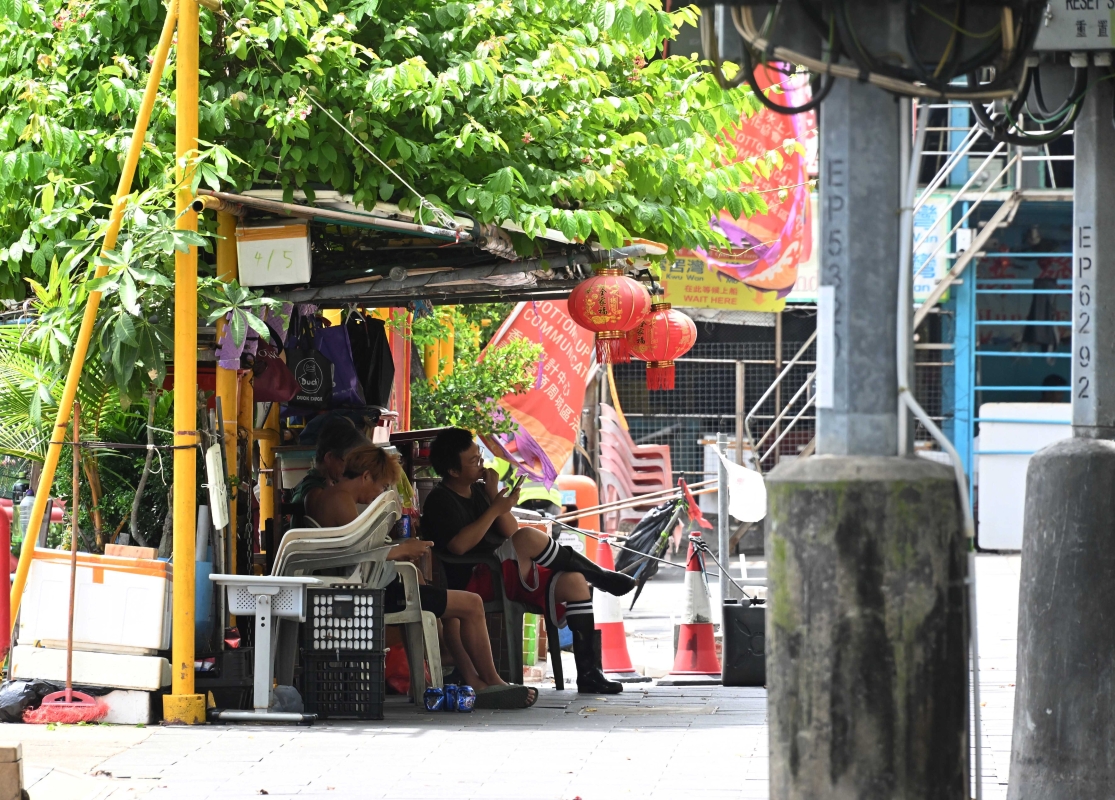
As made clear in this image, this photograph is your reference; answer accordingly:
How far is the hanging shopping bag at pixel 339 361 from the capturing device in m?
10.1

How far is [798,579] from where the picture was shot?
349 cm

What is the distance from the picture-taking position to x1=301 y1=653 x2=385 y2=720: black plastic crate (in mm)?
7906

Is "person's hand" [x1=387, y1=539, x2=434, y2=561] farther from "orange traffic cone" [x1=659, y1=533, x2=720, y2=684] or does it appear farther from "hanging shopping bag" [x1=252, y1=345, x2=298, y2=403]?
"orange traffic cone" [x1=659, y1=533, x2=720, y2=684]

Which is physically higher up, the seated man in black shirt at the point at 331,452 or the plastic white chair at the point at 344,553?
the seated man in black shirt at the point at 331,452

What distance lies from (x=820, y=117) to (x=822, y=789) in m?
1.64

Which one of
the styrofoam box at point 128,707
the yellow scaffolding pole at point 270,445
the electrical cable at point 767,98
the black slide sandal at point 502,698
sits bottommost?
the black slide sandal at point 502,698

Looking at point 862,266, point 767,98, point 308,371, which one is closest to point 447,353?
point 308,371

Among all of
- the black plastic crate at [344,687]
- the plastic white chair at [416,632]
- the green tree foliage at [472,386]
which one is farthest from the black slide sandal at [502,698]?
the green tree foliage at [472,386]

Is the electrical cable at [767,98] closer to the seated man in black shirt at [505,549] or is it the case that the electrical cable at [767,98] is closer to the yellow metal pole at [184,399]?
the yellow metal pole at [184,399]

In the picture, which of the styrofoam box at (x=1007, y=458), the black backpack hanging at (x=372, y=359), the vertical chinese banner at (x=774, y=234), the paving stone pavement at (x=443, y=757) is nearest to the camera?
the paving stone pavement at (x=443, y=757)

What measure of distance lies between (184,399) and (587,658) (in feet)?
11.4

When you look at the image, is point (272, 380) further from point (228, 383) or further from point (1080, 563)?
point (1080, 563)

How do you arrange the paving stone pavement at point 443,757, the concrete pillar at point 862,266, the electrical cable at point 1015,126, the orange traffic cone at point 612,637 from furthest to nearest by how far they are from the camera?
the orange traffic cone at point 612,637 < the paving stone pavement at point 443,757 < the electrical cable at point 1015,126 < the concrete pillar at point 862,266

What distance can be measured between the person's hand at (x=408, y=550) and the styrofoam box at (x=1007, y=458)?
1434cm
